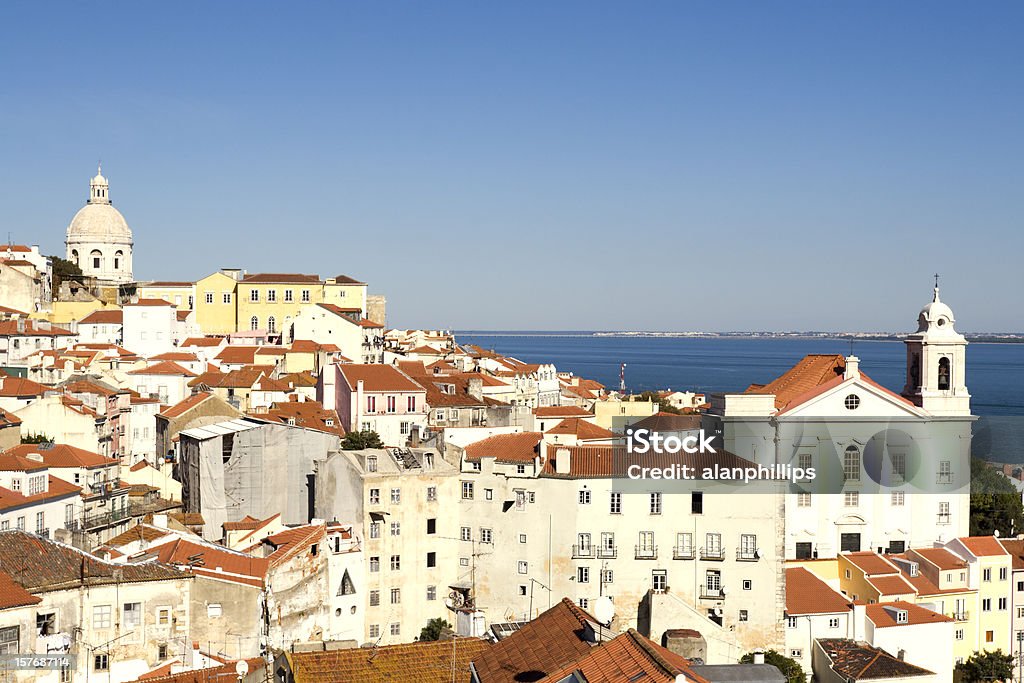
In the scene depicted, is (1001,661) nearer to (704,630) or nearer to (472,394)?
(704,630)

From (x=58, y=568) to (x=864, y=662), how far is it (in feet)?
62.8

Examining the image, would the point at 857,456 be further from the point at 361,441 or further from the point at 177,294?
the point at 177,294

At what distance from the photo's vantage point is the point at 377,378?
47.4m

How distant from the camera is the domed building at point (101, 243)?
8594 centimetres

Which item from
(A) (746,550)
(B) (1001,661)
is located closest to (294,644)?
(A) (746,550)

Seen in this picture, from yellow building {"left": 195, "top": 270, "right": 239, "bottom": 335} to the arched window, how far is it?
43.2 m

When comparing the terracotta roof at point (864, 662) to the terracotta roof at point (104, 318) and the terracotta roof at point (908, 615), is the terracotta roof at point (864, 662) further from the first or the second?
the terracotta roof at point (104, 318)

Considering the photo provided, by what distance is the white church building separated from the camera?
1490 inches

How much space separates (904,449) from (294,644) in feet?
74.5

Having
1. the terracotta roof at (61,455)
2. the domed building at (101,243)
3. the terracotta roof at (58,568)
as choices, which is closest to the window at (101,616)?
the terracotta roof at (58,568)

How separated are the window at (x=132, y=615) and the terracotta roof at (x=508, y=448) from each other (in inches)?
454

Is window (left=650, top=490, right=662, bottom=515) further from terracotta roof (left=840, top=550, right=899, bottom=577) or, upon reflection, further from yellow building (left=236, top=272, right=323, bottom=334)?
yellow building (left=236, top=272, right=323, bottom=334)

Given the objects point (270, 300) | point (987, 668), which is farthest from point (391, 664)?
point (270, 300)

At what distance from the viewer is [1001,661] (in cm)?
3309
